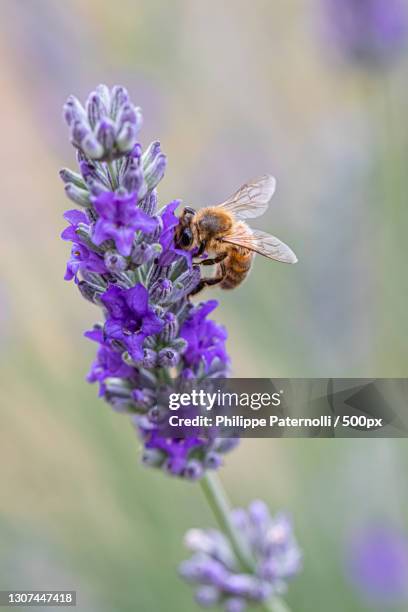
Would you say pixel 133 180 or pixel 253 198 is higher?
pixel 253 198

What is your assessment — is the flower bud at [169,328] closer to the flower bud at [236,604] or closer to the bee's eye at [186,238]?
the bee's eye at [186,238]

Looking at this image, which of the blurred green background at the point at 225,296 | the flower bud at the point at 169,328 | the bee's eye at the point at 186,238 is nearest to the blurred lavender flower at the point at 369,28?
the blurred green background at the point at 225,296

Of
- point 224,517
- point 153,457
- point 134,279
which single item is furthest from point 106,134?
point 224,517

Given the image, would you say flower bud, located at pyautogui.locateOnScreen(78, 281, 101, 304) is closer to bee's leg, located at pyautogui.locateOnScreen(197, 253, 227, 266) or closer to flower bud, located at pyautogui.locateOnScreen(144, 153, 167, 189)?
flower bud, located at pyautogui.locateOnScreen(144, 153, 167, 189)

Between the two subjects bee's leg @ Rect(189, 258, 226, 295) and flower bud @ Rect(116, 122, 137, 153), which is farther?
bee's leg @ Rect(189, 258, 226, 295)

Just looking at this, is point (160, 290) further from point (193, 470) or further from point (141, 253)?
point (193, 470)

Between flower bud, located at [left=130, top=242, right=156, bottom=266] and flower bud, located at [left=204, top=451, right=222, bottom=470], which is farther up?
flower bud, located at [left=130, top=242, right=156, bottom=266]

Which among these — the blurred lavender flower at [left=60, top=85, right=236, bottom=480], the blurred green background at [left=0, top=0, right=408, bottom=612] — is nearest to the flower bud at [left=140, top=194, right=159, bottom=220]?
the blurred lavender flower at [left=60, top=85, right=236, bottom=480]
